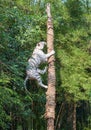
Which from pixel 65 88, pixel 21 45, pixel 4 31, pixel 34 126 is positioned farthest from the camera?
pixel 34 126

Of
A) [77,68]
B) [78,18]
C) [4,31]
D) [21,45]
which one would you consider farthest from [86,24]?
[4,31]

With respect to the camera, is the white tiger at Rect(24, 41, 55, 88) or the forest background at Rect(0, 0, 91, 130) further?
the forest background at Rect(0, 0, 91, 130)

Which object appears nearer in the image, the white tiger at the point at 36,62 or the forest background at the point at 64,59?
the white tiger at the point at 36,62

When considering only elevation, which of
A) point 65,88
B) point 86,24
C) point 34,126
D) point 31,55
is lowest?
point 34,126

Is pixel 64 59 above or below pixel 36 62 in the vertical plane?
above

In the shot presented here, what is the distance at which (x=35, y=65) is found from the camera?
6.17m

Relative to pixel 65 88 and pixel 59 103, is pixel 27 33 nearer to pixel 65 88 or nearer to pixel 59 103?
pixel 65 88

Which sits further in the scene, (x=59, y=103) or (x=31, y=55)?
(x=59, y=103)

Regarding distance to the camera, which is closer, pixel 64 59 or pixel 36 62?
pixel 36 62

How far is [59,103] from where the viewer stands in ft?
27.2

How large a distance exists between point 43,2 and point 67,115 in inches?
99.6

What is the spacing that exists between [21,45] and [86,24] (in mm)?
2307

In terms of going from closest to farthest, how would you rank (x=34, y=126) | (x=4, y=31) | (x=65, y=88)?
(x=4, y=31)
(x=65, y=88)
(x=34, y=126)

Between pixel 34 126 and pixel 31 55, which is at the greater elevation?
pixel 31 55
